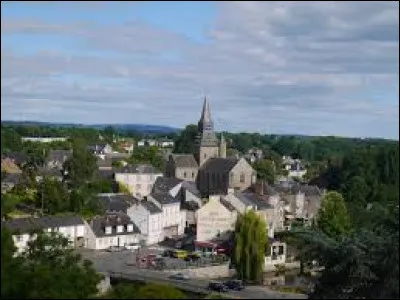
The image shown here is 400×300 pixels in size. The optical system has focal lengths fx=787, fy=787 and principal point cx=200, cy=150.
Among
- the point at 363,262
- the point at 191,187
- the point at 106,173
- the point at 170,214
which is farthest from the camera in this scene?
the point at 106,173

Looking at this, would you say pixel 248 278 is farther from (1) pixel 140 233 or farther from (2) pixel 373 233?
(1) pixel 140 233

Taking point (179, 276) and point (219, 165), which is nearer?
point (179, 276)

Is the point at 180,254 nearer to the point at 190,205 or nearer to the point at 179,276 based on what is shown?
the point at 179,276

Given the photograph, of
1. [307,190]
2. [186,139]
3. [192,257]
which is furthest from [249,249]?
[186,139]

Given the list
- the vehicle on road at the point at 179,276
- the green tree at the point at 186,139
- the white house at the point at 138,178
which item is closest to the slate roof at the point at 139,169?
the white house at the point at 138,178

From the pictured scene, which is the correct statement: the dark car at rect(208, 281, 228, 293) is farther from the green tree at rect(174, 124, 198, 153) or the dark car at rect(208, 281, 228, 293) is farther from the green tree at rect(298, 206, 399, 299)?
the green tree at rect(174, 124, 198, 153)

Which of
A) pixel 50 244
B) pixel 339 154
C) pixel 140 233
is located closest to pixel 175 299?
pixel 50 244

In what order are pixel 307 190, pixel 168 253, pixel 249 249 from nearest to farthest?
pixel 249 249 < pixel 168 253 < pixel 307 190
